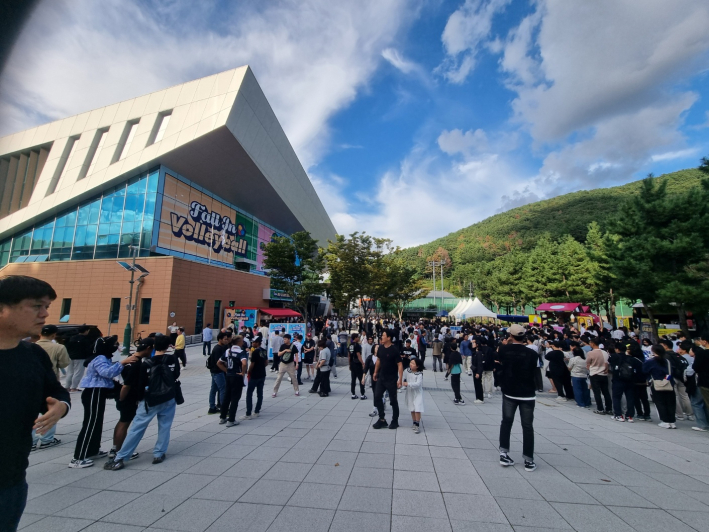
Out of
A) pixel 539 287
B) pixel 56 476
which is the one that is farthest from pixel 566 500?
pixel 539 287

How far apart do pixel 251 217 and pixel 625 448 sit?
36.5 meters

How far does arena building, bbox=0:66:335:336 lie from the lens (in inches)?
919

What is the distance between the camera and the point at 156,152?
24438mm

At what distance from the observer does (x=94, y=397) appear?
180 inches

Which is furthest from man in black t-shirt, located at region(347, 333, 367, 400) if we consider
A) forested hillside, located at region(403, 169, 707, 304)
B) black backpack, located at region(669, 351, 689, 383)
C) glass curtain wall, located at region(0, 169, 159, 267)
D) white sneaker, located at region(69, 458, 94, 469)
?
forested hillside, located at region(403, 169, 707, 304)

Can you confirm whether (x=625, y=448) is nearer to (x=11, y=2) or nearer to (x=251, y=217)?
(x=11, y=2)

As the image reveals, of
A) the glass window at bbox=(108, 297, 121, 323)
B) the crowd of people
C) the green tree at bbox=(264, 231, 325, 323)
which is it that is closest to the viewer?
the crowd of people

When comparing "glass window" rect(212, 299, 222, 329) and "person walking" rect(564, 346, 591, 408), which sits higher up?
"glass window" rect(212, 299, 222, 329)

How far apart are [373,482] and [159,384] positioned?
3258mm

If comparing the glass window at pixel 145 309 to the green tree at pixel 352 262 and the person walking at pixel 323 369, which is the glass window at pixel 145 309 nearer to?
the green tree at pixel 352 262

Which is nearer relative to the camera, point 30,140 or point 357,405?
point 357,405

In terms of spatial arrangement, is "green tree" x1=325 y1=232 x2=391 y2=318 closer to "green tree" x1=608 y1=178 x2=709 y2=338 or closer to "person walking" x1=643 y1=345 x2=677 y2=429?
"green tree" x1=608 y1=178 x2=709 y2=338

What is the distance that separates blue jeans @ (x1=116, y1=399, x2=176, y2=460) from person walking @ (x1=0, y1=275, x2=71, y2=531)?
113 inches

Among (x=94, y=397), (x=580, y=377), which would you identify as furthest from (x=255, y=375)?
(x=580, y=377)
